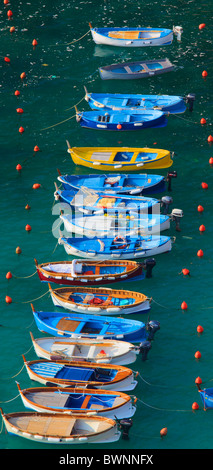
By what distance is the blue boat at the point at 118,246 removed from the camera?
64.8 meters

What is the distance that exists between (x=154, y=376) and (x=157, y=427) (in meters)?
4.21

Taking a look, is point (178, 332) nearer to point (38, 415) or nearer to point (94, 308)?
point (94, 308)

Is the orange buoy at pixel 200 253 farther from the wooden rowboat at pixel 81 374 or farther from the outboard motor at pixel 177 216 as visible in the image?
the wooden rowboat at pixel 81 374

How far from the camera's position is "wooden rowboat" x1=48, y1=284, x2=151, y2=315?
196 feet

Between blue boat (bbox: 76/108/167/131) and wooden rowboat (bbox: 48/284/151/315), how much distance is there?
22453mm

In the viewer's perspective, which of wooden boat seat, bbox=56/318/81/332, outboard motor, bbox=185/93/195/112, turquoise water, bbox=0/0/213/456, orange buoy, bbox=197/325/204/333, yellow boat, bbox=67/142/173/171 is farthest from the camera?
outboard motor, bbox=185/93/195/112

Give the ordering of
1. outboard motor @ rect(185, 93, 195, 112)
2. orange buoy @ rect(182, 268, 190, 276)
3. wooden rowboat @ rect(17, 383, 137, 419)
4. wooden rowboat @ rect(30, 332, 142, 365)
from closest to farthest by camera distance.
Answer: wooden rowboat @ rect(17, 383, 137, 419), wooden rowboat @ rect(30, 332, 142, 365), orange buoy @ rect(182, 268, 190, 276), outboard motor @ rect(185, 93, 195, 112)

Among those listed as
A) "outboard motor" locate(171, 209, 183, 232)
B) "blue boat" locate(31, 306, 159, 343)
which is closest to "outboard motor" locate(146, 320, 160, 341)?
"blue boat" locate(31, 306, 159, 343)

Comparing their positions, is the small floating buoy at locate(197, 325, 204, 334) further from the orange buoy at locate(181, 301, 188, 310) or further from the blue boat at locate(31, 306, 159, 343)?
the blue boat at locate(31, 306, 159, 343)

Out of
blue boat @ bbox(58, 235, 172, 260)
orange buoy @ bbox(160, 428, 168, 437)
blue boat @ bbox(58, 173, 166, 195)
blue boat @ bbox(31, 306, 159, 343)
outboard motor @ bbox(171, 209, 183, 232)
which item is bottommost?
orange buoy @ bbox(160, 428, 168, 437)

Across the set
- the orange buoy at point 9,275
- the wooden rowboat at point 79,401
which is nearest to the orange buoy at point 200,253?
the orange buoy at point 9,275

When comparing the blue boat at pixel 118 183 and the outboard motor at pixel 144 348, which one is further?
the blue boat at pixel 118 183

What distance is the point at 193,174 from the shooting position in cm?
7444

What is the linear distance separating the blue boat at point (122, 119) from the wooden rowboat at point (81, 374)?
30.0 meters
